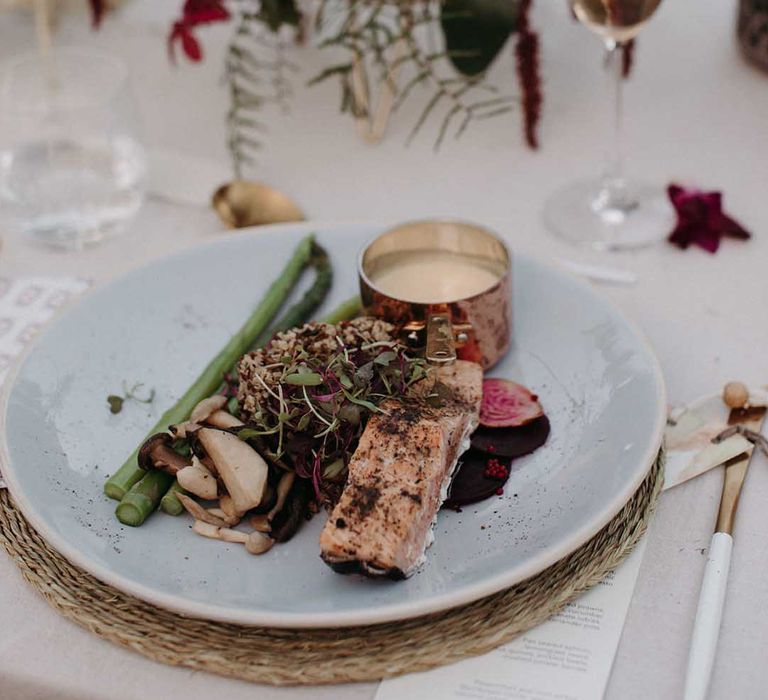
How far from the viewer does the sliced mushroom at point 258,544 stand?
1.14 meters

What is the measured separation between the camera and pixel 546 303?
153 centimetres

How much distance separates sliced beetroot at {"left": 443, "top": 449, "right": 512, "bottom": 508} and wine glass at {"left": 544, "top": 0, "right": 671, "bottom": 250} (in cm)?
67

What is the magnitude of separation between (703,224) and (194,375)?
92cm

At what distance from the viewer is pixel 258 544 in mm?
1145

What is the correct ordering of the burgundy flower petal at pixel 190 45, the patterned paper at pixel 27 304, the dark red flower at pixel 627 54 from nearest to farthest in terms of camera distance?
the patterned paper at pixel 27 304, the burgundy flower petal at pixel 190 45, the dark red flower at pixel 627 54

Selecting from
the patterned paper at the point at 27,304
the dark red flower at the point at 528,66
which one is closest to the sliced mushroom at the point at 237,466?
the patterned paper at the point at 27,304

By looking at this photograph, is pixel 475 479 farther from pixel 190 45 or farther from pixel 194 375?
pixel 190 45

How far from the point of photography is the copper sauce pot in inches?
54.2

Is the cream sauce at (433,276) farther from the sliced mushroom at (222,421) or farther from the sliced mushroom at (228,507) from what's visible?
the sliced mushroom at (228,507)

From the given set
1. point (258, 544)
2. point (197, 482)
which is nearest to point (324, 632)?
point (258, 544)

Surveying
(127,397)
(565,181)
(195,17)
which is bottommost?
(565,181)

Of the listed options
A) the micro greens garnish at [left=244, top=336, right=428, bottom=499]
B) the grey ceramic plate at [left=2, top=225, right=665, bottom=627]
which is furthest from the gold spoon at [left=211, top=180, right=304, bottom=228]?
the micro greens garnish at [left=244, top=336, right=428, bottom=499]

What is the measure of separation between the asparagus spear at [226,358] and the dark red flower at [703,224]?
25.5 inches

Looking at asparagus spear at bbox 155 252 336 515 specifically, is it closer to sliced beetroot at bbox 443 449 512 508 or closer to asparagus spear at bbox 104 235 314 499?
asparagus spear at bbox 104 235 314 499
